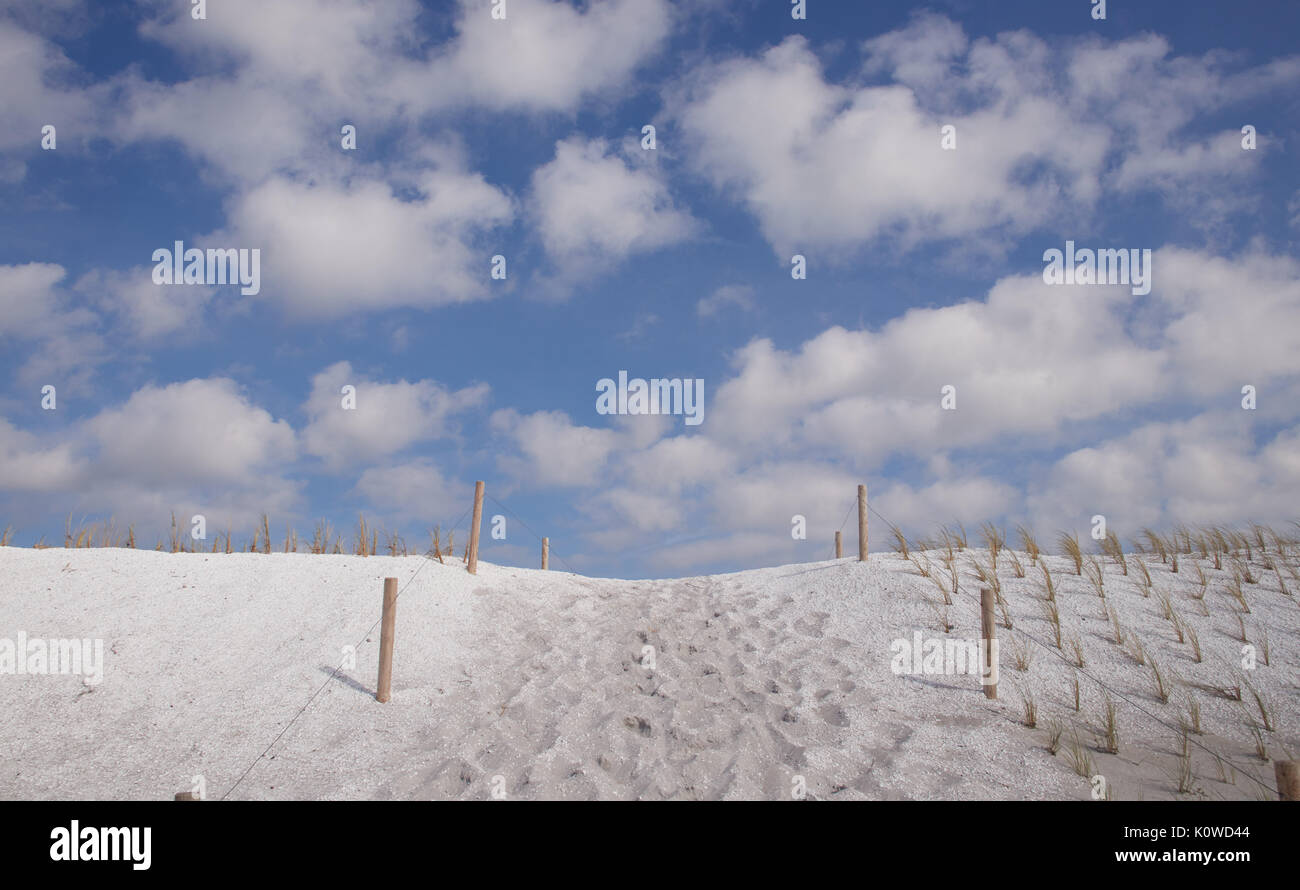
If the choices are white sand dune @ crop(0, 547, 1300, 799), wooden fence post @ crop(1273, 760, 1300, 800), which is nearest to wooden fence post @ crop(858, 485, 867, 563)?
white sand dune @ crop(0, 547, 1300, 799)

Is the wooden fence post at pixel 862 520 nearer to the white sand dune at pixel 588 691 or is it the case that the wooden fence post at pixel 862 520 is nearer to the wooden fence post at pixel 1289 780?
the white sand dune at pixel 588 691

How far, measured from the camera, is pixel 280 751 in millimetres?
7520

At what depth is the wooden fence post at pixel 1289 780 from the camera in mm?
4516

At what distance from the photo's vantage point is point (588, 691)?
8.40 meters

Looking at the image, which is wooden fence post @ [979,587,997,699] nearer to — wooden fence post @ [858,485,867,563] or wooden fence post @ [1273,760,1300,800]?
wooden fence post @ [1273,760,1300,800]

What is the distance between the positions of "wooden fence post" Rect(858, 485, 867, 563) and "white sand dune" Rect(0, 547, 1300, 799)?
238 millimetres

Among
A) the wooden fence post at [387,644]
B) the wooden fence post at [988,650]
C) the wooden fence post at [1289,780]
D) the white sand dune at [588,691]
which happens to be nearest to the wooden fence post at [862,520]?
the white sand dune at [588,691]

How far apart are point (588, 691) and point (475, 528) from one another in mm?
4579

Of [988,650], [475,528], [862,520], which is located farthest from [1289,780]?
Answer: [475,528]

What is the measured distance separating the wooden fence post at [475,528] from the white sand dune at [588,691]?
33 cm

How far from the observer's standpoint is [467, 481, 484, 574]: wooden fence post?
39.5 ft
